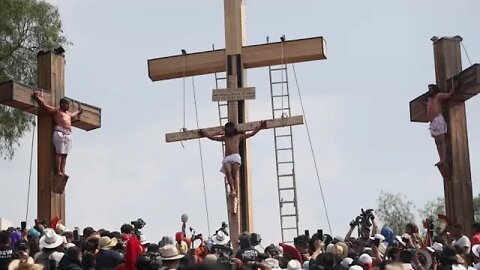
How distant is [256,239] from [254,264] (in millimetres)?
2610

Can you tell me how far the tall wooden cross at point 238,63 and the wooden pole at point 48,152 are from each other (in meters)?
2.06

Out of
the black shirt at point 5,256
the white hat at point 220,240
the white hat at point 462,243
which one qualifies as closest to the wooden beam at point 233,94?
the white hat at point 220,240

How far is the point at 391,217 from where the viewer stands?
158ft

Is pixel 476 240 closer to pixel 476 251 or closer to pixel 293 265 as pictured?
pixel 476 251

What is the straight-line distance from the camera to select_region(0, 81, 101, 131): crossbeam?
60.5 feet

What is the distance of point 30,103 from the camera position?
61.6 ft

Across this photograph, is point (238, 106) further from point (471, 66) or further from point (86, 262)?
point (86, 262)

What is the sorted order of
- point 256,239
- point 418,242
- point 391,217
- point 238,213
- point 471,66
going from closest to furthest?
point 256,239 < point 418,242 < point 471,66 < point 238,213 < point 391,217

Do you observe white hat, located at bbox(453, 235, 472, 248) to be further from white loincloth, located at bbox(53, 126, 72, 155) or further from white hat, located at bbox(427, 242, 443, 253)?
white loincloth, located at bbox(53, 126, 72, 155)

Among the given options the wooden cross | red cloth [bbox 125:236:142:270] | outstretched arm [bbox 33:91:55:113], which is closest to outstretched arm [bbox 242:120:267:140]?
the wooden cross

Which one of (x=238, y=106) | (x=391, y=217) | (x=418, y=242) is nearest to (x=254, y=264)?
(x=418, y=242)

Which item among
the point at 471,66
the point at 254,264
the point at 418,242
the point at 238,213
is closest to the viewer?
the point at 254,264

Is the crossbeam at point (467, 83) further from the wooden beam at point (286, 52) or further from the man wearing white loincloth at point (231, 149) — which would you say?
the man wearing white loincloth at point (231, 149)

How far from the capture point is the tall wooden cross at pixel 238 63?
2011 cm
